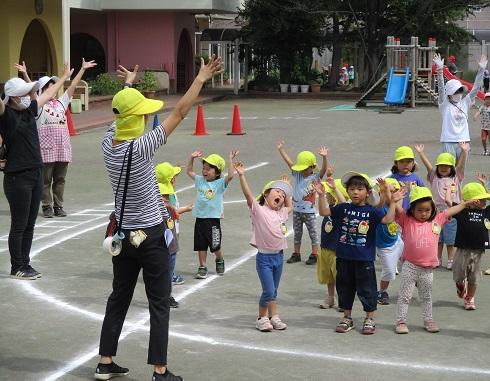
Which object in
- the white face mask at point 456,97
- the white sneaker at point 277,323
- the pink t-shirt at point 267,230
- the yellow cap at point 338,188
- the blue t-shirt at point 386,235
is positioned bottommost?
the white sneaker at point 277,323

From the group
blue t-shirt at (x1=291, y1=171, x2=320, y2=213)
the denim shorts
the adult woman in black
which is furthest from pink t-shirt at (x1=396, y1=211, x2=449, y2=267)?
blue t-shirt at (x1=291, y1=171, x2=320, y2=213)

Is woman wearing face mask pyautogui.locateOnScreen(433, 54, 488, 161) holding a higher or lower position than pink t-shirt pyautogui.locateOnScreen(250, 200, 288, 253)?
higher

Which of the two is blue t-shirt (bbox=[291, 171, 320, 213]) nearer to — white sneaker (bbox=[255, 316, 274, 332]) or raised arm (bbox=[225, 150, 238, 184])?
raised arm (bbox=[225, 150, 238, 184])

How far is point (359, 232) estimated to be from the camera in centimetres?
790

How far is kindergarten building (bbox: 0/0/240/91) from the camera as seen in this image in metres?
37.5

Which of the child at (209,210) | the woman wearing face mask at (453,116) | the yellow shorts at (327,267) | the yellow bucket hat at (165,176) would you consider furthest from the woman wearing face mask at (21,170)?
the woman wearing face mask at (453,116)

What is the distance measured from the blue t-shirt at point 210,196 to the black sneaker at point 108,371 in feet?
11.4

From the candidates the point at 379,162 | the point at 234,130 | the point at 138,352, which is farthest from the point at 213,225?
the point at 234,130

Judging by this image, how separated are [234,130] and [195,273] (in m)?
15.3

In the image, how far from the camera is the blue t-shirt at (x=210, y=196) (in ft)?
32.9

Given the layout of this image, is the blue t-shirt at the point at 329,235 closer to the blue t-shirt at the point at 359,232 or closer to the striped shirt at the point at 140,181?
the blue t-shirt at the point at 359,232

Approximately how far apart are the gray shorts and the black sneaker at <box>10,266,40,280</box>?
4.21 m

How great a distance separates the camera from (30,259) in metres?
10.8

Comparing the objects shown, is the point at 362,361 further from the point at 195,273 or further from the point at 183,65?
the point at 183,65
